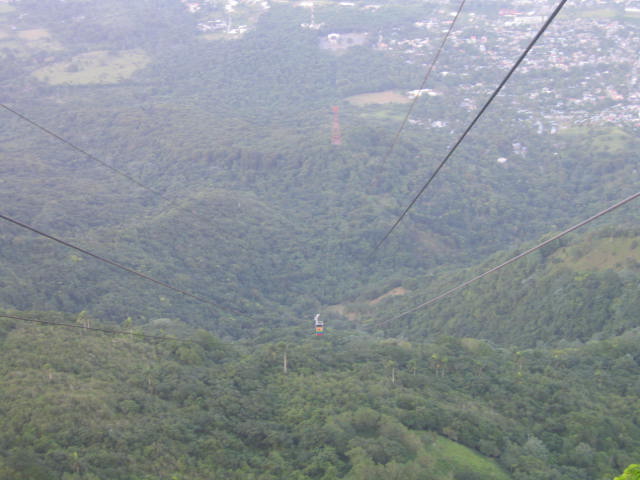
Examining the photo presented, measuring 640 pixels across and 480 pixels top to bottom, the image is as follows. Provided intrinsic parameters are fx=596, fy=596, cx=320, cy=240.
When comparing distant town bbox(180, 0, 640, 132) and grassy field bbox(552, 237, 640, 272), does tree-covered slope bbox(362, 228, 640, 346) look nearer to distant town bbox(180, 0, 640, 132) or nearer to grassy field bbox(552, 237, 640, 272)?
grassy field bbox(552, 237, 640, 272)

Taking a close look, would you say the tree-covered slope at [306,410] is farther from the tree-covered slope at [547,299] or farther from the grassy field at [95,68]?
the grassy field at [95,68]

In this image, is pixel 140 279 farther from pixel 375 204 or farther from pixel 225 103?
pixel 225 103

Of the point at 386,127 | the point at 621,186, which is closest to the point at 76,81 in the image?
the point at 386,127

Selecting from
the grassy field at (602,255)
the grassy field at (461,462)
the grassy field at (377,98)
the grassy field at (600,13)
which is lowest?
the grassy field at (377,98)

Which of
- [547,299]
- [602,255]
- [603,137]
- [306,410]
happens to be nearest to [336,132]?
[603,137]

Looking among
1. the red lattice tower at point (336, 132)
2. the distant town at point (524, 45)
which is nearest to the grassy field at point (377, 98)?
the distant town at point (524, 45)
